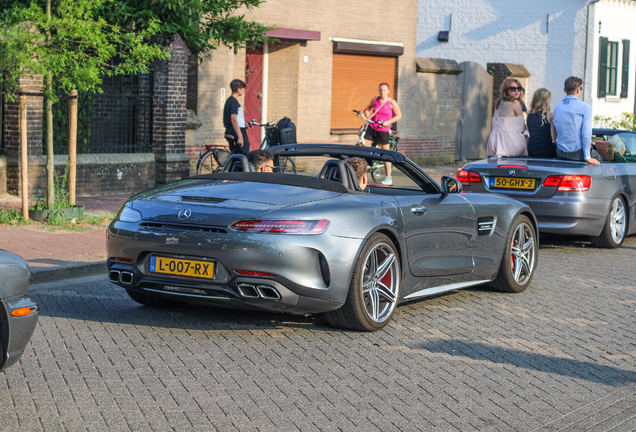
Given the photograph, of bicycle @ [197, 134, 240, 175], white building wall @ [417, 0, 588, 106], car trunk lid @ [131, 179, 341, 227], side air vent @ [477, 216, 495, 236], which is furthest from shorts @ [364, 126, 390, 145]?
car trunk lid @ [131, 179, 341, 227]

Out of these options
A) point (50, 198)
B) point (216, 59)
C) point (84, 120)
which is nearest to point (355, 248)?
point (50, 198)

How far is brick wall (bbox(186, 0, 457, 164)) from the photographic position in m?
18.3

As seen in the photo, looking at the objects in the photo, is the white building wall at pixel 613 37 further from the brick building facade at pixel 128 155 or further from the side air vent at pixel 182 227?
the side air vent at pixel 182 227

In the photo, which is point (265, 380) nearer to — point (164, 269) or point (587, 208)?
point (164, 269)

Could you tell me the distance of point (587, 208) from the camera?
34.0ft

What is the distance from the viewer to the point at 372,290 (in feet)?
20.7

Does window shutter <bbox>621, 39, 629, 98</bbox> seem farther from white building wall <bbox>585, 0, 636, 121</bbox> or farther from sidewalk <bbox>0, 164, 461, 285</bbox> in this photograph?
sidewalk <bbox>0, 164, 461, 285</bbox>

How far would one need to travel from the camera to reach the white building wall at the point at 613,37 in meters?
27.2

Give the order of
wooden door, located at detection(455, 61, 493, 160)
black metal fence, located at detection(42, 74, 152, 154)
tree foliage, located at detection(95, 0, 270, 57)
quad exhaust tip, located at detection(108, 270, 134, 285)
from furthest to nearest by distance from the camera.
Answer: wooden door, located at detection(455, 61, 493, 160) → tree foliage, located at detection(95, 0, 270, 57) → black metal fence, located at detection(42, 74, 152, 154) → quad exhaust tip, located at detection(108, 270, 134, 285)

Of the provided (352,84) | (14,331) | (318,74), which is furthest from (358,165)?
(352,84)

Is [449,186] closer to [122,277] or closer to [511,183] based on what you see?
[122,277]

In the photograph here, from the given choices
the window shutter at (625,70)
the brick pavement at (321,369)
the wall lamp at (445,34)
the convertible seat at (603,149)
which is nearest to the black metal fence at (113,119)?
the brick pavement at (321,369)

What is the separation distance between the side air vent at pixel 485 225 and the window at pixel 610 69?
71.3 feet

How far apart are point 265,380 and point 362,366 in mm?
673
